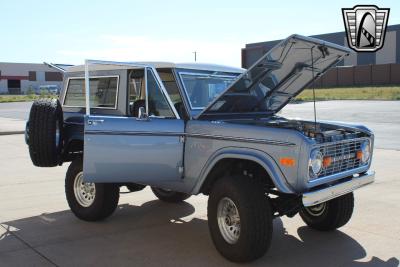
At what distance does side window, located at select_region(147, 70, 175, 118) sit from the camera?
5.51 metres

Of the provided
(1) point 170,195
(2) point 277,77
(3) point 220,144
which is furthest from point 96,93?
(2) point 277,77

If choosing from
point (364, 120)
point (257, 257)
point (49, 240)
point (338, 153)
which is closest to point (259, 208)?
point (257, 257)

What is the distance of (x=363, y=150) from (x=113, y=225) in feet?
9.99

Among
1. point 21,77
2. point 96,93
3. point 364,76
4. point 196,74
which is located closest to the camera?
point 196,74

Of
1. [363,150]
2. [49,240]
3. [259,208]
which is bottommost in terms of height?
[49,240]

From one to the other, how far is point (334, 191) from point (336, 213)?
1.08 metres

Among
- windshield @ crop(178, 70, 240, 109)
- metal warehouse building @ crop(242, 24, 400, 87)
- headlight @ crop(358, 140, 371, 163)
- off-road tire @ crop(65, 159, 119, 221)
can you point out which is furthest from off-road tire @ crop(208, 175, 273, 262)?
metal warehouse building @ crop(242, 24, 400, 87)

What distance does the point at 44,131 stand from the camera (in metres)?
5.88

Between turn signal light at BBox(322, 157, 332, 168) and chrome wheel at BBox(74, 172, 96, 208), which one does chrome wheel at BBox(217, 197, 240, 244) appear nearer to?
turn signal light at BBox(322, 157, 332, 168)

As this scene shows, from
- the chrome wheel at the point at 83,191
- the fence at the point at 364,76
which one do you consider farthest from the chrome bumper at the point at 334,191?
the fence at the point at 364,76

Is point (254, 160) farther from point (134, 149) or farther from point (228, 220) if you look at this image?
point (134, 149)

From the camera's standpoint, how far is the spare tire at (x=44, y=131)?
5.88 meters

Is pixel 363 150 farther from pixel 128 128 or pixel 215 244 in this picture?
pixel 128 128

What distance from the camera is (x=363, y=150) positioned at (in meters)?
5.34
